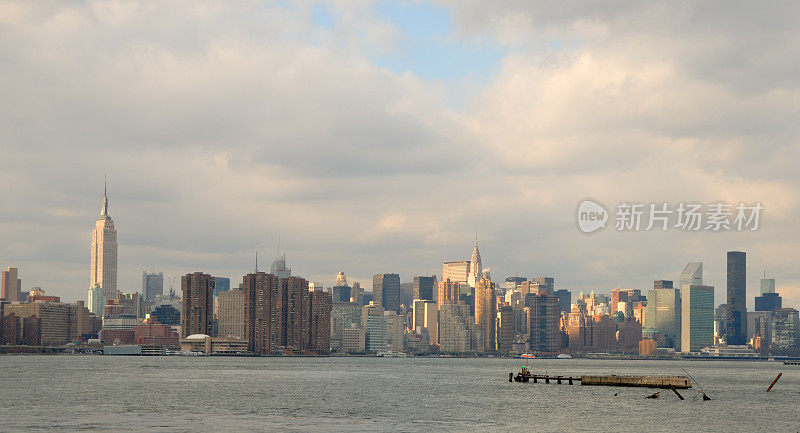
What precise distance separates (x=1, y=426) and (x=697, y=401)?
99.8 metres

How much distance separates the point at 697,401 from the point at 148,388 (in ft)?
311

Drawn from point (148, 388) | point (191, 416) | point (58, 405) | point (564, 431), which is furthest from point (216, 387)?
point (564, 431)

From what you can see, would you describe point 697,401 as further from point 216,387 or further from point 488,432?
point 216,387

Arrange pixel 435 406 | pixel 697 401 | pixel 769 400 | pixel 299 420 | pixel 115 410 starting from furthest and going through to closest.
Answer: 1. pixel 769 400
2. pixel 697 401
3. pixel 435 406
4. pixel 115 410
5. pixel 299 420

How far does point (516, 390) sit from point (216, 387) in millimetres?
55472

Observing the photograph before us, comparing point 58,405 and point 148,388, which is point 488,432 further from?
point 148,388

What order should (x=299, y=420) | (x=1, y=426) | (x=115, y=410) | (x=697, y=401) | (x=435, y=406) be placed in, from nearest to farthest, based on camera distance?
(x=1, y=426)
(x=299, y=420)
(x=115, y=410)
(x=435, y=406)
(x=697, y=401)

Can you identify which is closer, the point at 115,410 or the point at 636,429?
the point at 636,429

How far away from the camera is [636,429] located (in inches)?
4402

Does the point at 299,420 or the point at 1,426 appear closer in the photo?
the point at 1,426

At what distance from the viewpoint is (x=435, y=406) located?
463 ft

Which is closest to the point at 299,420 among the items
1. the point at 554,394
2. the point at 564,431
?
the point at 564,431

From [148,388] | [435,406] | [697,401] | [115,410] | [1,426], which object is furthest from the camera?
[148,388]

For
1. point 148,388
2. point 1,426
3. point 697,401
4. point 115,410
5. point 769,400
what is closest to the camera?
point 1,426
